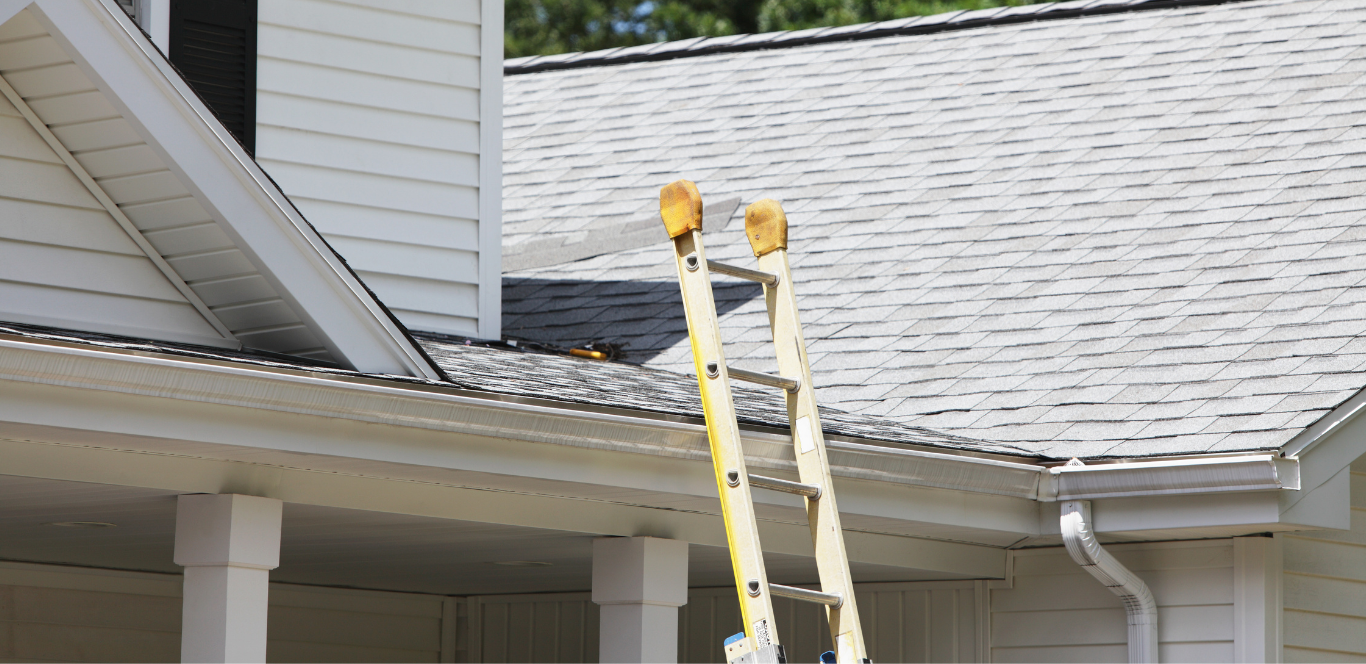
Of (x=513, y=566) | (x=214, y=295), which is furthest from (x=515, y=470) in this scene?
(x=513, y=566)

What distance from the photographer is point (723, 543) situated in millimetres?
6465

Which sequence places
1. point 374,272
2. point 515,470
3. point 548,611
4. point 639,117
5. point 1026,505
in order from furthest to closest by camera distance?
point 639,117
point 548,611
point 374,272
point 1026,505
point 515,470

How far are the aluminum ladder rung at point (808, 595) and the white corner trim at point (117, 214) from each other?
2.36 meters

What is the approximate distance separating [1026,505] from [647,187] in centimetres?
417

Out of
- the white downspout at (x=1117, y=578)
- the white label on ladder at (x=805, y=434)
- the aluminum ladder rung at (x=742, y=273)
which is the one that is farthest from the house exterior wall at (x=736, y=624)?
the aluminum ladder rung at (x=742, y=273)

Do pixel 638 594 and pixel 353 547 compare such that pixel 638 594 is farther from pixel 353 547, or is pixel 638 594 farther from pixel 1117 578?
pixel 1117 578

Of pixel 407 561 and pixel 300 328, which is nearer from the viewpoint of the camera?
pixel 300 328

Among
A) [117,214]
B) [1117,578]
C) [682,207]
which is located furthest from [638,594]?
[117,214]

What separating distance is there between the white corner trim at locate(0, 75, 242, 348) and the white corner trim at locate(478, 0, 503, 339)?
215 cm

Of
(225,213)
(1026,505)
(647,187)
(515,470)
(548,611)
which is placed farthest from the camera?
(647,187)

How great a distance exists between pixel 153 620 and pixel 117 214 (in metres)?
2.93

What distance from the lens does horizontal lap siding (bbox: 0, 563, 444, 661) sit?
7848 millimetres

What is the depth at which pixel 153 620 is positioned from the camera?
27.4 feet

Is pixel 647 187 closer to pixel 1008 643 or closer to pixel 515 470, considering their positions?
pixel 1008 643
